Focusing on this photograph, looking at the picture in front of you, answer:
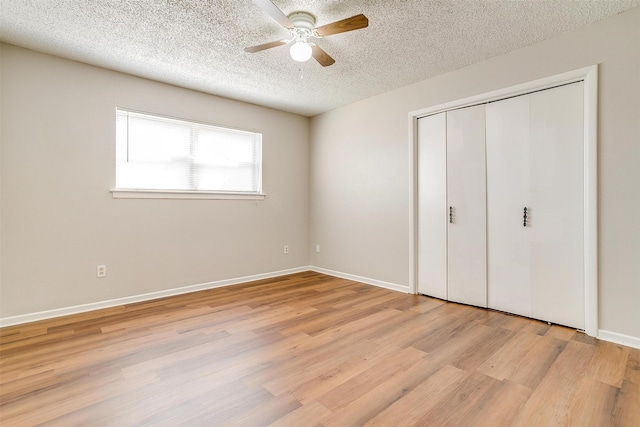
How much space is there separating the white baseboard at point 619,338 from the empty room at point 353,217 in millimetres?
12

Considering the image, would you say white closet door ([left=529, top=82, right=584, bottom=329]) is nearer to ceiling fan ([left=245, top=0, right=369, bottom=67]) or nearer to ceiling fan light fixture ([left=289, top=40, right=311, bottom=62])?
ceiling fan ([left=245, top=0, right=369, bottom=67])

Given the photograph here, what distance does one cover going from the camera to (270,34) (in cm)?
260

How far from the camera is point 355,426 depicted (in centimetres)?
146

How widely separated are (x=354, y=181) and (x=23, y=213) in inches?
145

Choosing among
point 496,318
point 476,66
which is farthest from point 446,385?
point 476,66

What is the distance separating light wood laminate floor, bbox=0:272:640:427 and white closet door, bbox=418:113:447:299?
1.78 ft

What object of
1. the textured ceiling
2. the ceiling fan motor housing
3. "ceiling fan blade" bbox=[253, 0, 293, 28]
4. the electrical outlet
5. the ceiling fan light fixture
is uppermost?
the textured ceiling

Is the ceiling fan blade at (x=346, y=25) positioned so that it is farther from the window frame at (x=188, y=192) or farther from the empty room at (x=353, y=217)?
the window frame at (x=188, y=192)

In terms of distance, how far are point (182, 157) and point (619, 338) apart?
4.64 meters

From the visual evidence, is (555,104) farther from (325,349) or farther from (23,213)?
(23,213)

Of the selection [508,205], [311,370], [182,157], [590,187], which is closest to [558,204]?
[590,187]

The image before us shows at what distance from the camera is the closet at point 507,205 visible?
2.62 metres

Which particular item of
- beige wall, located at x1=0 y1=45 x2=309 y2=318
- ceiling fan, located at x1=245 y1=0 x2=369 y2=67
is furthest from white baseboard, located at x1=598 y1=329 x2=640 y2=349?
beige wall, located at x1=0 y1=45 x2=309 y2=318

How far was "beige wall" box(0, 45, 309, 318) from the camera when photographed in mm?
2771
